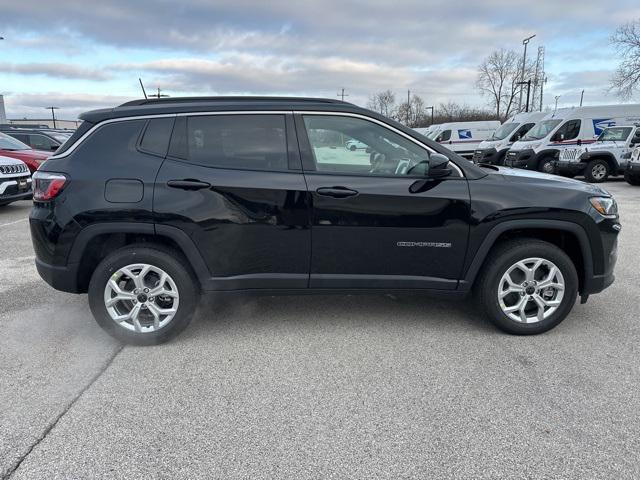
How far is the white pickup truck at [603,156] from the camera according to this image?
1563 cm

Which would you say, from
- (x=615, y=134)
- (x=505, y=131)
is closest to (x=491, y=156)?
(x=505, y=131)

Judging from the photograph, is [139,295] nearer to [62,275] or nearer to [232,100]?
[62,275]

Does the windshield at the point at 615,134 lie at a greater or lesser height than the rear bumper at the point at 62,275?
greater

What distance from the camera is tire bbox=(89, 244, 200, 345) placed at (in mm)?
3568

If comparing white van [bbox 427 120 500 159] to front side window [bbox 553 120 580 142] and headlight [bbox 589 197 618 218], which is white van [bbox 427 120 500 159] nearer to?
front side window [bbox 553 120 580 142]

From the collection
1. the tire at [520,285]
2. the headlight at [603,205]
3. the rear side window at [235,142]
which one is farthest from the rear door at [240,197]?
the headlight at [603,205]

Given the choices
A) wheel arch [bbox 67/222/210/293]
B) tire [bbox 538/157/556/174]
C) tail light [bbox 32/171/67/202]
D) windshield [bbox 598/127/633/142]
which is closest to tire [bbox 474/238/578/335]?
wheel arch [bbox 67/222/210/293]

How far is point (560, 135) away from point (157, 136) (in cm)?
1689

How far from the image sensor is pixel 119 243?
3.75 m

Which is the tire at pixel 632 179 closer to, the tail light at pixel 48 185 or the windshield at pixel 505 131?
the windshield at pixel 505 131

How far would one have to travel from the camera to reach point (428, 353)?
356 centimetres

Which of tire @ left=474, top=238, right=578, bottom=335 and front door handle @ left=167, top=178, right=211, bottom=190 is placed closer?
front door handle @ left=167, top=178, right=211, bottom=190

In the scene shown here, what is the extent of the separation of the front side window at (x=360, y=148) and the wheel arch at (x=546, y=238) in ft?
2.59

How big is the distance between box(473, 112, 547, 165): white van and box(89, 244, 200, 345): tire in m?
18.5
